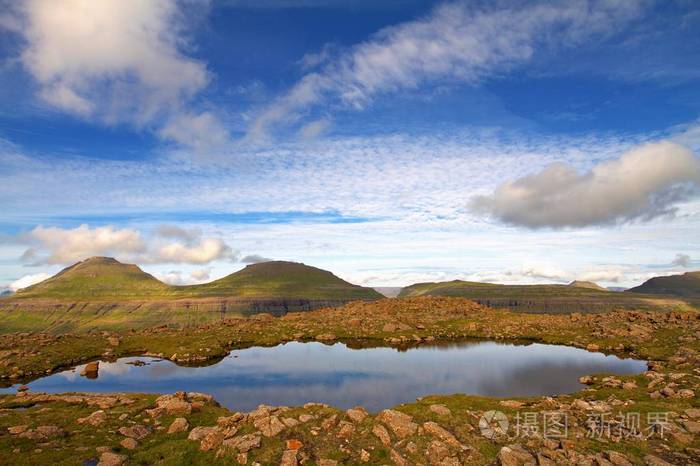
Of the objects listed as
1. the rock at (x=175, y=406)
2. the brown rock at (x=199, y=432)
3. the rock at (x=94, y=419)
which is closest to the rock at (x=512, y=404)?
the brown rock at (x=199, y=432)

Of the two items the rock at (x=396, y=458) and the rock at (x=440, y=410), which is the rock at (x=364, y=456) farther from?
the rock at (x=440, y=410)

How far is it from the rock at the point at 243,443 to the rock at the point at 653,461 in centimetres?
3349

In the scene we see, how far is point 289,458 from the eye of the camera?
→ 3497 cm

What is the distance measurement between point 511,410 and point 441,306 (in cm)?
12613

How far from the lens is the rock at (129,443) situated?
3750cm

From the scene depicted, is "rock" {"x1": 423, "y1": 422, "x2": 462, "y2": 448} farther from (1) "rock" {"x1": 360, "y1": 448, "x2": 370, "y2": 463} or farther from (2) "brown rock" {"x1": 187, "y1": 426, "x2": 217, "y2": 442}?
(2) "brown rock" {"x1": 187, "y1": 426, "x2": 217, "y2": 442}

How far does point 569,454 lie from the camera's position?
33.8 metres

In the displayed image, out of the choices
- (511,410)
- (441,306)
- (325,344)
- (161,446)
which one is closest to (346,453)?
(161,446)

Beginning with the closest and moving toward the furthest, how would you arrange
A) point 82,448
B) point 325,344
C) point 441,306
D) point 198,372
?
point 82,448, point 198,372, point 325,344, point 441,306

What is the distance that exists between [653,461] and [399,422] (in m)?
21.7

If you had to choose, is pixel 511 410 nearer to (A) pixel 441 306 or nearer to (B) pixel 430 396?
(B) pixel 430 396

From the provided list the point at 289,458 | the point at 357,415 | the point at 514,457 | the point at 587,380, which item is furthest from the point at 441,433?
the point at 587,380

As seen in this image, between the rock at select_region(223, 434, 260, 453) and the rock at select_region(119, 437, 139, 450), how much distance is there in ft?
27.7

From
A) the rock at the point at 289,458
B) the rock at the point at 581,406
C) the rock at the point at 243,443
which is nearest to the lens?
the rock at the point at 289,458
